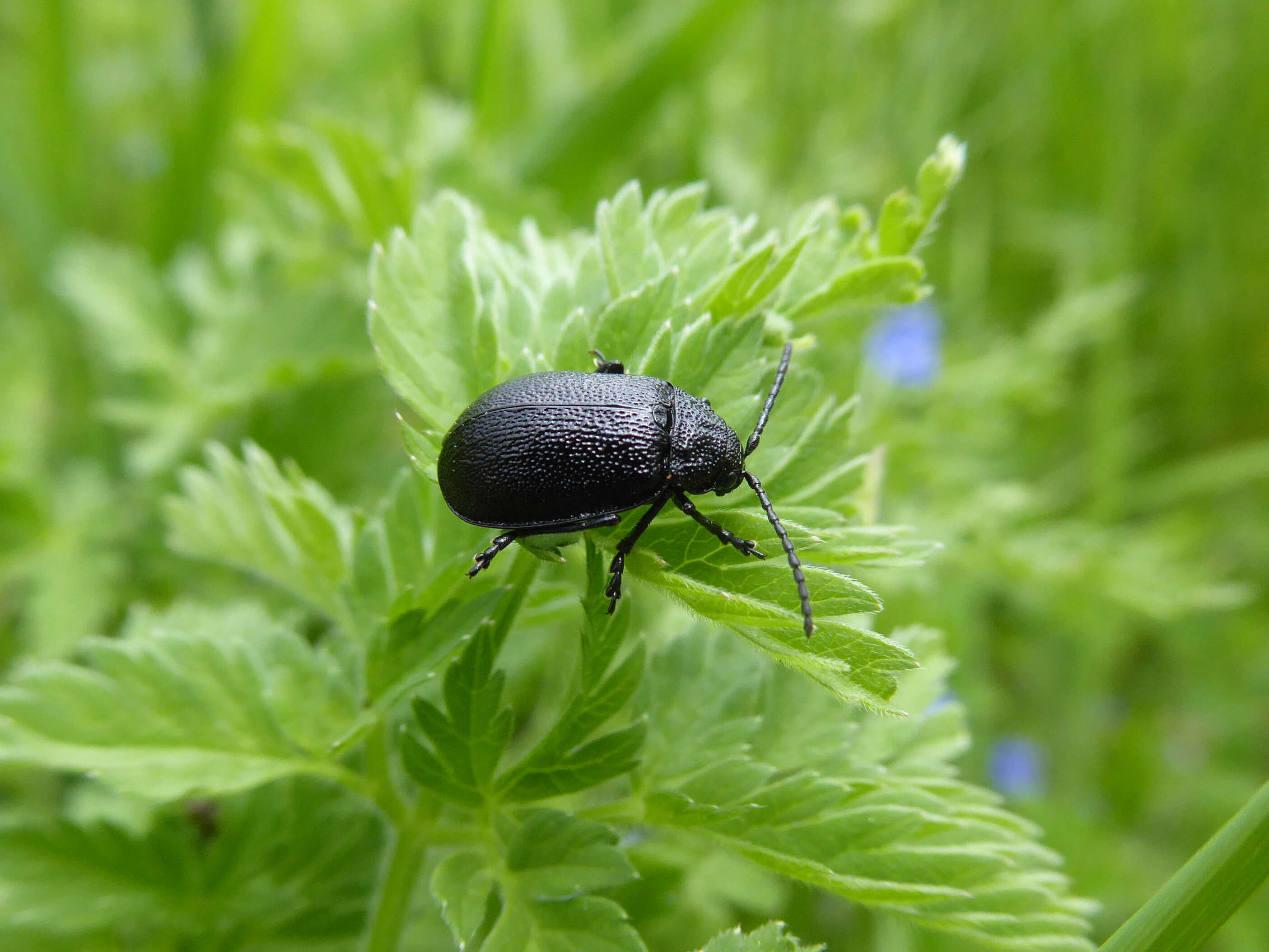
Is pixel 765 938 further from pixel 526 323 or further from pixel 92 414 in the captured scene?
pixel 92 414

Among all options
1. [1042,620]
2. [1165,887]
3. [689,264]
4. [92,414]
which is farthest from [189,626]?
[1042,620]

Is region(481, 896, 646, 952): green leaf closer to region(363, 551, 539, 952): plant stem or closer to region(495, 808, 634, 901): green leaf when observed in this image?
region(495, 808, 634, 901): green leaf

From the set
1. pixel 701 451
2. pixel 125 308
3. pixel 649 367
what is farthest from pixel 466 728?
pixel 125 308

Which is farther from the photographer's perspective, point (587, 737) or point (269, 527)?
point (269, 527)

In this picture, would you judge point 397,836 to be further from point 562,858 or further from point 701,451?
point 701,451

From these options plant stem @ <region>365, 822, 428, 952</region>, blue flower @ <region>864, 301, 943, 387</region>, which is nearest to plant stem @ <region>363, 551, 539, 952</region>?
plant stem @ <region>365, 822, 428, 952</region>

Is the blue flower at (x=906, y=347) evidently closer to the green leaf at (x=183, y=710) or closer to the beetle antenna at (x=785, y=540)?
the beetle antenna at (x=785, y=540)

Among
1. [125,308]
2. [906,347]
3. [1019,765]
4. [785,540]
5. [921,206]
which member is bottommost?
[1019,765]
